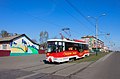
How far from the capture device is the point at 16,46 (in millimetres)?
51406

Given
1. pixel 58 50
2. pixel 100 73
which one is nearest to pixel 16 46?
pixel 58 50

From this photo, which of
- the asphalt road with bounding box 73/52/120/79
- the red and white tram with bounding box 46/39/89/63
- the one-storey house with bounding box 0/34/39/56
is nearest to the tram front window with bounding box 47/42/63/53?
the red and white tram with bounding box 46/39/89/63

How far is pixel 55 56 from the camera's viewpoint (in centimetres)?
2358

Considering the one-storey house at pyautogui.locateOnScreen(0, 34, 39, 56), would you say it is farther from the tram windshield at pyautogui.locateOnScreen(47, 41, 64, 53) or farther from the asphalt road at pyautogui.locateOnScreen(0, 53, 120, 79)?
the asphalt road at pyautogui.locateOnScreen(0, 53, 120, 79)

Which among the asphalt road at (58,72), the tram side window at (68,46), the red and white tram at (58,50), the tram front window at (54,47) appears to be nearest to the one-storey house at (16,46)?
the tram side window at (68,46)

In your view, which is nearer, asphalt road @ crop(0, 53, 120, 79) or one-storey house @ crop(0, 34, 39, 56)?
asphalt road @ crop(0, 53, 120, 79)

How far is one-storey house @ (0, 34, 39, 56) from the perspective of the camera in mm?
49219

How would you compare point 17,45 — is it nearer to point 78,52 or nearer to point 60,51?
point 78,52

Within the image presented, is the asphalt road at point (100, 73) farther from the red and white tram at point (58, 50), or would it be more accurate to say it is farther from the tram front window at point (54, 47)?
the tram front window at point (54, 47)

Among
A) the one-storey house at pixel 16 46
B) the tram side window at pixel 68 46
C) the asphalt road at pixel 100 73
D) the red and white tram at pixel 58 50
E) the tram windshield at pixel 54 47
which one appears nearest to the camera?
the asphalt road at pixel 100 73

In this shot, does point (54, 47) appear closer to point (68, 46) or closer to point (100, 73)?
point (68, 46)

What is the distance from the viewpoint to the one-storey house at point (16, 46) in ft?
161

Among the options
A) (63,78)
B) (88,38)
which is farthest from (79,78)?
(88,38)

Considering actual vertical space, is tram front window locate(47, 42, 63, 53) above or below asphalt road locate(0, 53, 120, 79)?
above
